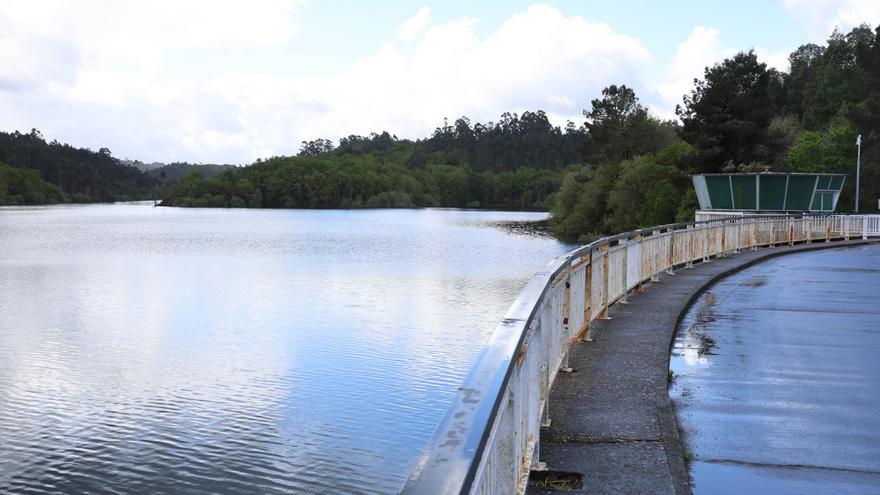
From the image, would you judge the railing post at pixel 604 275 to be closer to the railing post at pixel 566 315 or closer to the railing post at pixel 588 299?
the railing post at pixel 588 299

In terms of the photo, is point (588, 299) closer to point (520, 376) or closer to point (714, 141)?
point (520, 376)

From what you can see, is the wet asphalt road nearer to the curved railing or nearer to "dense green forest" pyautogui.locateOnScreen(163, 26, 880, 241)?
the curved railing

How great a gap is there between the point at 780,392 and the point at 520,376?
464 centimetres

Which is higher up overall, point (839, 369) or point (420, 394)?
point (839, 369)

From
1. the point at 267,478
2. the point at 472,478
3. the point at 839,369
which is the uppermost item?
the point at 472,478

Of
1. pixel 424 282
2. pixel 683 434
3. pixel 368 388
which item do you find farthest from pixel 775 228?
pixel 683 434

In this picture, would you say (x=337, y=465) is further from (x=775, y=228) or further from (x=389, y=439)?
(x=775, y=228)

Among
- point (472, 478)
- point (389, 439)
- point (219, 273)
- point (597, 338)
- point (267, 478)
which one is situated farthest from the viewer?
point (219, 273)

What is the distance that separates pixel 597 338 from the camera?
9.63 meters

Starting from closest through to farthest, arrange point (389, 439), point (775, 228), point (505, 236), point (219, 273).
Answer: point (389, 439) → point (775, 228) → point (219, 273) → point (505, 236)

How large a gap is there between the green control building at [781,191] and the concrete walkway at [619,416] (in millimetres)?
30596

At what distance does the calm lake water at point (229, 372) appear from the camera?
1341 cm

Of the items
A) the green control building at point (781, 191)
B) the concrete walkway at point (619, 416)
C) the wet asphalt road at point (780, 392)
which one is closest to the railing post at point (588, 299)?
the concrete walkway at point (619, 416)

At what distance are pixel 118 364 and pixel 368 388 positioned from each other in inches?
264
